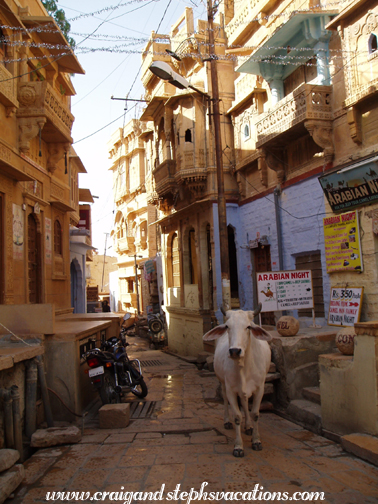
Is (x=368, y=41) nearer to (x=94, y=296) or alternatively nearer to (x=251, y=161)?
(x=251, y=161)

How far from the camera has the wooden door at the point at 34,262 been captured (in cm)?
1154

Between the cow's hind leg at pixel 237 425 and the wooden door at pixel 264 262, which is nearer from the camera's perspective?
the cow's hind leg at pixel 237 425

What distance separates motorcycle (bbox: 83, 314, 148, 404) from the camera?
22.7 feet

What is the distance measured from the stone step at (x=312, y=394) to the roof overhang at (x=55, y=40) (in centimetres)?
819

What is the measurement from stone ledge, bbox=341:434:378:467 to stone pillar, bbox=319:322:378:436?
0.37 feet

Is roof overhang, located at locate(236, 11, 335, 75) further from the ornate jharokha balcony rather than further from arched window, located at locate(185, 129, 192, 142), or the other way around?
arched window, located at locate(185, 129, 192, 142)

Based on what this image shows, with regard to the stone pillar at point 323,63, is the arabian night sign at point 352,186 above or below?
below

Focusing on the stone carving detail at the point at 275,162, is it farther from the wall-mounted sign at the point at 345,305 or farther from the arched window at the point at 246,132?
the wall-mounted sign at the point at 345,305

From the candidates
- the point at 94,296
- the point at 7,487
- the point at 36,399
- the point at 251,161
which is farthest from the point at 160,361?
the point at 94,296

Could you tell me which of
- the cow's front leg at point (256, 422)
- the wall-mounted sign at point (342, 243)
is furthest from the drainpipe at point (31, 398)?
the wall-mounted sign at point (342, 243)

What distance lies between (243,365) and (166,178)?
12398 mm

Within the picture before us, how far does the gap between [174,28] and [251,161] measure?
9.65 metres

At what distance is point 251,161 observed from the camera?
13852mm

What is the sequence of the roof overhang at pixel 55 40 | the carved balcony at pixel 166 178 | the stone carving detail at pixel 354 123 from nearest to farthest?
the stone carving detail at pixel 354 123 → the roof overhang at pixel 55 40 → the carved balcony at pixel 166 178
